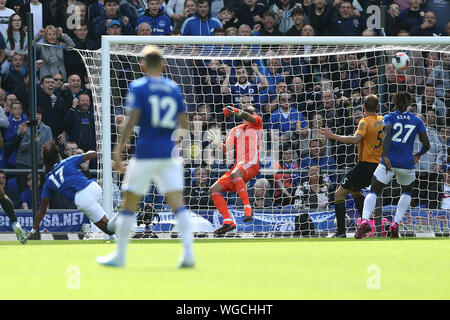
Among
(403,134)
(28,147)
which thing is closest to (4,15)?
(28,147)

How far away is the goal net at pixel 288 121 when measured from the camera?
14.1m

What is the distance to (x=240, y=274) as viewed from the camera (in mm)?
6926

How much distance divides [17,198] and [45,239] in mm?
1326

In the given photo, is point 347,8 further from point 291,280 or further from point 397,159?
point 291,280

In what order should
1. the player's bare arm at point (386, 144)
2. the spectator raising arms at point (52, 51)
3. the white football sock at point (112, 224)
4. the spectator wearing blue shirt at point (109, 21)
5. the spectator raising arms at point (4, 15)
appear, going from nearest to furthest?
the white football sock at point (112, 224)
the player's bare arm at point (386, 144)
the spectator raising arms at point (52, 51)
the spectator raising arms at point (4, 15)
the spectator wearing blue shirt at point (109, 21)

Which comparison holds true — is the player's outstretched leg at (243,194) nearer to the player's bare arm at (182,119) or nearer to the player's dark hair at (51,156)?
the player's dark hair at (51,156)

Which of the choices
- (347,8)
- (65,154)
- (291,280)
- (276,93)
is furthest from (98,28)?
(291,280)

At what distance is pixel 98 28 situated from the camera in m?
16.5

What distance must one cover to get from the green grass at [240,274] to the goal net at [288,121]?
12.2ft

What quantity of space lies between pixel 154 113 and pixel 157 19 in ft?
32.8

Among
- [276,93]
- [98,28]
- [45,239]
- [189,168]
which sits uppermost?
[98,28]

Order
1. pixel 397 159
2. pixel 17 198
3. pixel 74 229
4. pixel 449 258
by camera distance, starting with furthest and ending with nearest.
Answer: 1. pixel 17 198
2. pixel 74 229
3. pixel 397 159
4. pixel 449 258

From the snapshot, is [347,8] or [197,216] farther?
[347,8]

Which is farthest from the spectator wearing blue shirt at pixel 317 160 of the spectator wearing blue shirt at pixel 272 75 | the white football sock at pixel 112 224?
the white football sock at pixel 112 224
